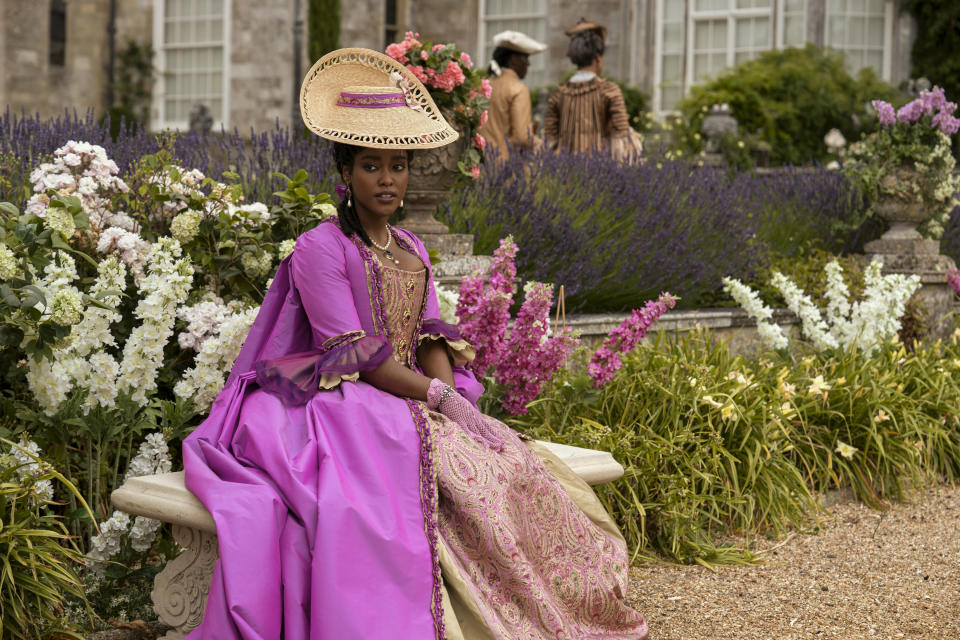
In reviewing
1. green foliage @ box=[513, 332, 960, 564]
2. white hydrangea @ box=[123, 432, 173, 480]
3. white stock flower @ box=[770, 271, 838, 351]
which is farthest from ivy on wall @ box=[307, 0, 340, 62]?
white hydrangea @ box=[123, 432, 173, 480]

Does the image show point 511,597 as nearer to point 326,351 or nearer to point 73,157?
point 326,351

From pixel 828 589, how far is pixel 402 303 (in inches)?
70.4

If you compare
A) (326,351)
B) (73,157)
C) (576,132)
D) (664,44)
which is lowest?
(326,351)

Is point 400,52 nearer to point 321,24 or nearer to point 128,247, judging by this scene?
point 128,247

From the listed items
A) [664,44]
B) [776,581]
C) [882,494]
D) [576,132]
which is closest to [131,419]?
[776,581]

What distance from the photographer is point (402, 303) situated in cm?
302

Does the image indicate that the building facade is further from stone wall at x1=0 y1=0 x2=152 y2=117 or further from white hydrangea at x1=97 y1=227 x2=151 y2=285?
white hydrangea at x1=97 y1=227 x2=151 y2=285

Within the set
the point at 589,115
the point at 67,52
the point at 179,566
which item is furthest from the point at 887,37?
the point at 179,566

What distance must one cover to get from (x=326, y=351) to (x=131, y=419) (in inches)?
31.3

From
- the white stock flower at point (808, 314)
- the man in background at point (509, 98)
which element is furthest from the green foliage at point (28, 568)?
the man in background at point (509, 98)

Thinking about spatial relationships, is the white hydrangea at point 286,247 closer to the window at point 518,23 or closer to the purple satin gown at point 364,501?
the purple satin gown at point 364,501

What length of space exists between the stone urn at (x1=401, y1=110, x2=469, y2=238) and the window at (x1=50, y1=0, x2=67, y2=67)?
12.3m

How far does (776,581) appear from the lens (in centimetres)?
380

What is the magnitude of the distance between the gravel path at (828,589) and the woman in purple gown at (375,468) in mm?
481
